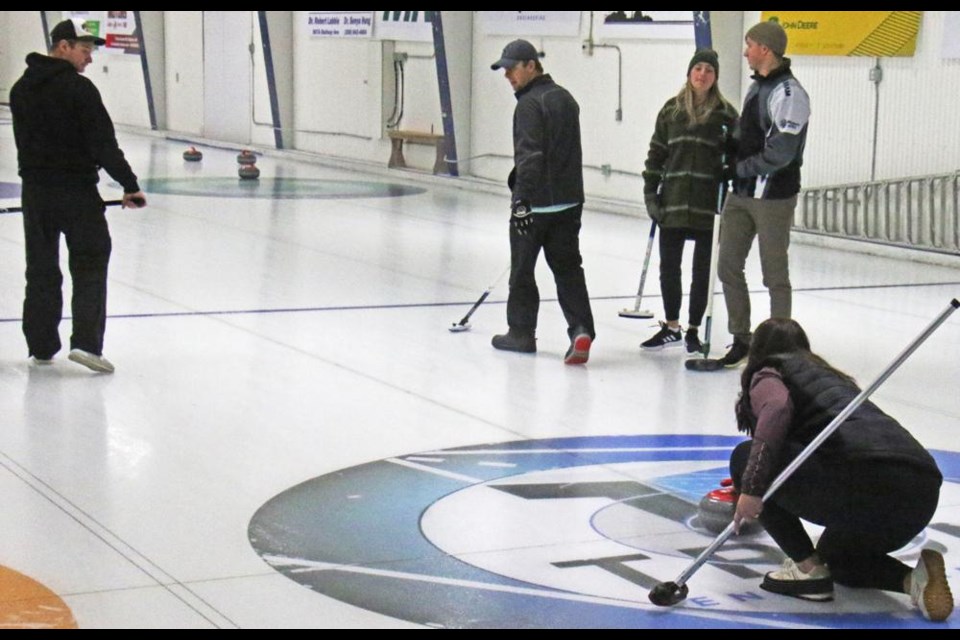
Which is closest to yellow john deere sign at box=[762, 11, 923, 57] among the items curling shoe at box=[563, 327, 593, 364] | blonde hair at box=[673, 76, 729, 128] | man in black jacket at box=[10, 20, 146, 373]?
blonde hair at box=[673, 76, 729, 128]

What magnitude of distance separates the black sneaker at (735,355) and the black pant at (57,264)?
125 inches

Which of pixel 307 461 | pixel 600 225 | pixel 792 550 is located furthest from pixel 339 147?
pixel 792 550

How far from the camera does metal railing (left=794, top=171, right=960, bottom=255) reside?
495 inches

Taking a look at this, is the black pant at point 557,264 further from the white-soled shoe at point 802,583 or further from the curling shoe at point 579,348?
the white-soled shoe at point 802,583

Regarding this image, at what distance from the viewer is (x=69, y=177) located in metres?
7.38

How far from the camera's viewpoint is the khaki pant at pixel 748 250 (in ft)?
25.7

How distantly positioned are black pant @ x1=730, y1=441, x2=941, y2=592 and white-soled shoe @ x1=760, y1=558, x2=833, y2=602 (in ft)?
0.15

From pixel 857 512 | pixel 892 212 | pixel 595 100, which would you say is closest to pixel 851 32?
pixel 892 212

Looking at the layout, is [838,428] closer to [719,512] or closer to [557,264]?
[719,512]

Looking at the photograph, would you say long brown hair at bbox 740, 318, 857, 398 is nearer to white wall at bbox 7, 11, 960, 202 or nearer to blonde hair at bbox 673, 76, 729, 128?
blonde hair at bbox 673, 76, 729, 128

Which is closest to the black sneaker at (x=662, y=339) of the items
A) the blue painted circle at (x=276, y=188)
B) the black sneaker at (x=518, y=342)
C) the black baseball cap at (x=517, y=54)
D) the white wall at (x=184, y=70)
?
the black sneaker at (x=518, y=342)

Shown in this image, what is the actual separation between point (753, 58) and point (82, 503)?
4061 millimetres

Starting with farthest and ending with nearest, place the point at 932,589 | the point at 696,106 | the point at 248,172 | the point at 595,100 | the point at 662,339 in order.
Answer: the point at 248,172 < the point at 595,100 < the point at 662,339 < the point at 696,106 < the point at 932,589

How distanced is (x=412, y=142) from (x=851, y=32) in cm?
838
